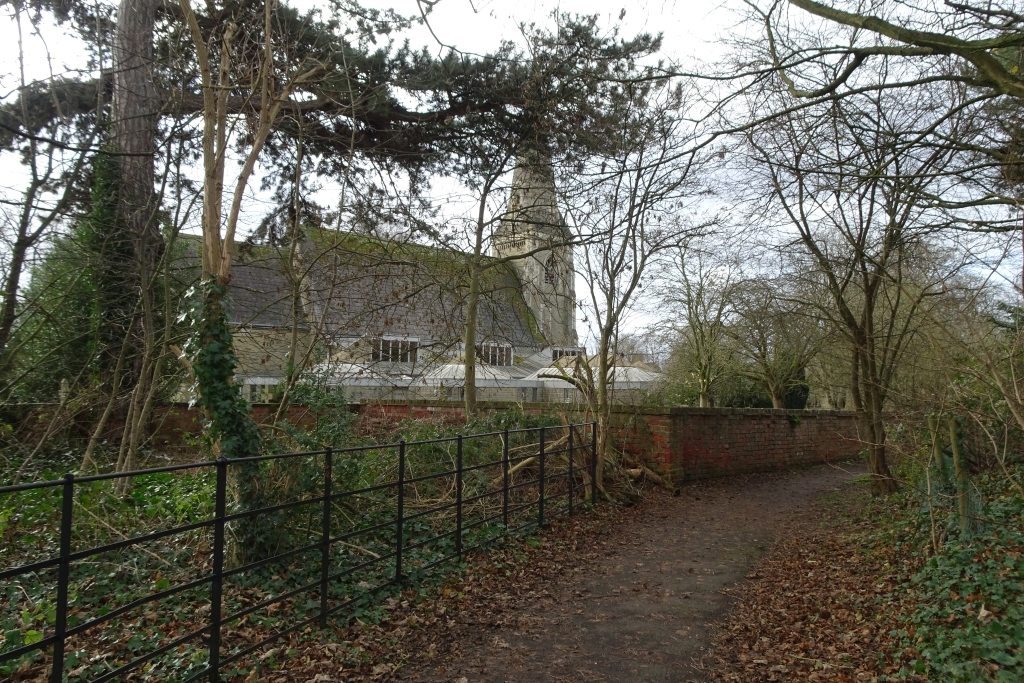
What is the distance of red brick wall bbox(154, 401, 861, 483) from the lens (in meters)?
11.7

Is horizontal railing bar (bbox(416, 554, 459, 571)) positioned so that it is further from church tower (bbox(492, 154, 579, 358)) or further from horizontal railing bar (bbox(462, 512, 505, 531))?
church tower (bbox(492, 154, 579, 358))

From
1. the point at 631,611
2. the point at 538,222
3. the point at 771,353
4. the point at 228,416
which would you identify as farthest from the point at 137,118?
the point at 771,353

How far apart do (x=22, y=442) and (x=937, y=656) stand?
36.2 ft

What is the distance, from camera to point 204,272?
19.4 ft

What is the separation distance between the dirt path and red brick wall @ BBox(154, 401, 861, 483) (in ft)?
6.59

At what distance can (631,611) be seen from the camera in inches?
223

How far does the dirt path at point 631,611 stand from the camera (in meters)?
4.45

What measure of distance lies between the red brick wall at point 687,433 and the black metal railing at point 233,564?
361cm

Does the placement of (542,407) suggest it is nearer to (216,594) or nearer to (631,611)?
(631,611)

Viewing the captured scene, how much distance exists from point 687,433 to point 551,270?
12.5 ft

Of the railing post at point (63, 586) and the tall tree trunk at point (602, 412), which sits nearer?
the railing post at point (63, 586)

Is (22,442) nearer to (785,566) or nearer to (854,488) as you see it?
(785,566)

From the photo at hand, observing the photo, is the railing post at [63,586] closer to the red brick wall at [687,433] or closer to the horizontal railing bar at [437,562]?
the horizontal railing bar at [437,562]

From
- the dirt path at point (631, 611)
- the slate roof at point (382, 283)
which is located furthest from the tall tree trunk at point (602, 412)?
the slate roof at point (382, 283)
